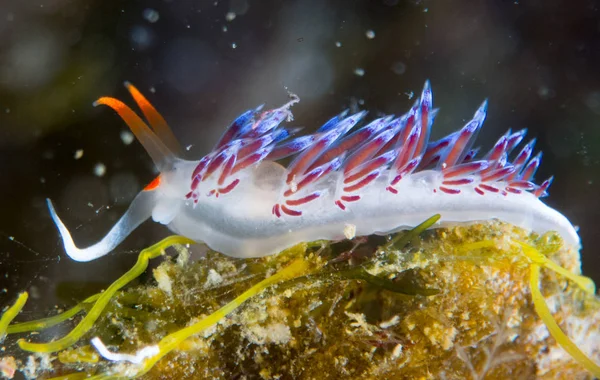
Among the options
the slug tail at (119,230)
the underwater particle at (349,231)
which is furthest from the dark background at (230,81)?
the underwater particle at (349,231)

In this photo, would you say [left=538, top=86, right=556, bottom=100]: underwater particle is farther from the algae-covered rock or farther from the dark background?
the algae-covered rock

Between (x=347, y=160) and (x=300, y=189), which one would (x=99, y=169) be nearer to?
(x=300, y=189)

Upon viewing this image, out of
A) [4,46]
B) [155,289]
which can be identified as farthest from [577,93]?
[4,46]

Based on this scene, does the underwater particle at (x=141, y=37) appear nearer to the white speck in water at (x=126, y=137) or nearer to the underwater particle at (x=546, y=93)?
the white speck in water at (x=126, y=137)

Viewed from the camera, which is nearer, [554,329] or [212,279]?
[554,329]

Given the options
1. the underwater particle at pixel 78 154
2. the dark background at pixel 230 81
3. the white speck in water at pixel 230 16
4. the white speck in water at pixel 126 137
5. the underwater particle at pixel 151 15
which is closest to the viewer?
the dark background at pixel 230 81

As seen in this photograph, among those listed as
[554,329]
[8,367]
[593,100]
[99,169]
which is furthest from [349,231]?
[593,100]

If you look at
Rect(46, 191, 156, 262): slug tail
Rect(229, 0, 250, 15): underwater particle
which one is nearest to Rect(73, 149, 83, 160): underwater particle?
Rect(46, 191, 156, 262): slug tail

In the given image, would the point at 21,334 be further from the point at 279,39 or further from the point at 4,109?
the point at 279,39
